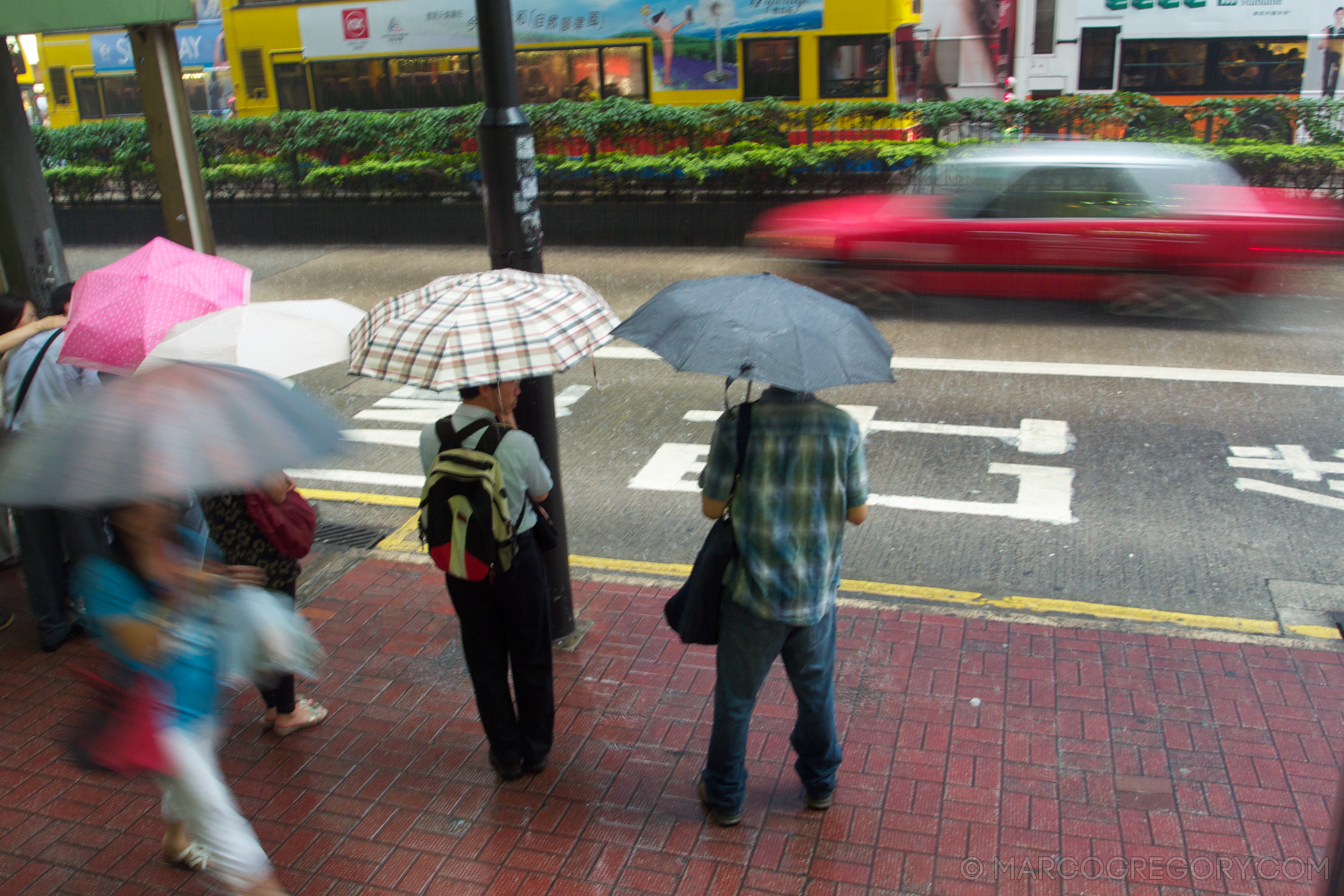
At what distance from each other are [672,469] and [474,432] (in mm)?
3946

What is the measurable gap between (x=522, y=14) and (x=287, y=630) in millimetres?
15538

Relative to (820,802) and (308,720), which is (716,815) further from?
(308,720)

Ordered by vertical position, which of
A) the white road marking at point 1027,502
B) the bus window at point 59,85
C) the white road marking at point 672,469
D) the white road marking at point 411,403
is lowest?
the white road marking at point 1027,502

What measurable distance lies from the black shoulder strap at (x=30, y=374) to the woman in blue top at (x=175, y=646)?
2.09 meters

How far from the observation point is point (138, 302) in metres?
4.57

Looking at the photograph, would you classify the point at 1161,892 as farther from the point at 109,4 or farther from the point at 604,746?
the point at 109,4

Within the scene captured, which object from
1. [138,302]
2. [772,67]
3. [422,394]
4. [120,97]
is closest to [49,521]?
[138,302]

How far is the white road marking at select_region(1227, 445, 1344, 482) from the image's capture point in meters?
6.96

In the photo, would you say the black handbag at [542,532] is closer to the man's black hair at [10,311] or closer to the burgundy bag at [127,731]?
the burgundy bag at [127,731]

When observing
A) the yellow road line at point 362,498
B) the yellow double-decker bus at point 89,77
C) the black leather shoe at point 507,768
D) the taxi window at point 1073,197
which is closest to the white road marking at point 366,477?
the yellow road line at point 362,498

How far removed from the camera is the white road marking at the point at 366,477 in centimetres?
753

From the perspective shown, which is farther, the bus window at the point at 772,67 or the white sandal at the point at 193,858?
the bus window at the point at 772,67

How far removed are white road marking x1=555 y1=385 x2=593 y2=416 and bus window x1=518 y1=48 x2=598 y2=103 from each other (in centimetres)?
883

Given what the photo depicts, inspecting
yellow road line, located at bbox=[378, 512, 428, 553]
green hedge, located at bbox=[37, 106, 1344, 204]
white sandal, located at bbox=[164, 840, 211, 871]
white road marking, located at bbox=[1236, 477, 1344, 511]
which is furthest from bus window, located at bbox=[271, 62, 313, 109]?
white sandal, located at bbox=[164, 840, 211, 871]
